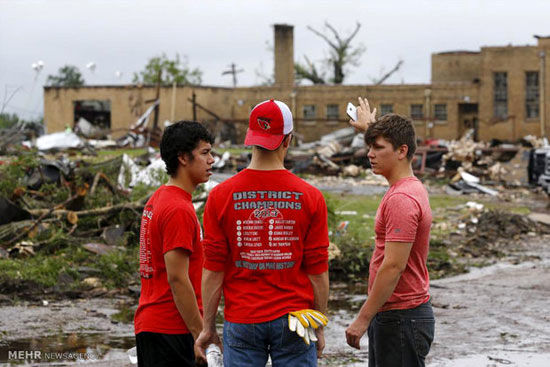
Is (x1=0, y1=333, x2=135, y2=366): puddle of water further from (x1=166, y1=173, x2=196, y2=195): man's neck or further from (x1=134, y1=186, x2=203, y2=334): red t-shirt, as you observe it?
(x1=166, y1=173, x2=196, y2=195): man's neck

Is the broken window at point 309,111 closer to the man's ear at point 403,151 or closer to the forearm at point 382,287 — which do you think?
the man's ear at point 403,151

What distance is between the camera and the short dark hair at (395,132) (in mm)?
4004

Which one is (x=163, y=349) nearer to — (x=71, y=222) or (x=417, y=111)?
(x=71, y=222)

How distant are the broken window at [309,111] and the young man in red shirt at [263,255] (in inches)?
1759

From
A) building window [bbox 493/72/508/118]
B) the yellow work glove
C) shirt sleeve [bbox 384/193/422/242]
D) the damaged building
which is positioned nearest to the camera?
the yellow work glove

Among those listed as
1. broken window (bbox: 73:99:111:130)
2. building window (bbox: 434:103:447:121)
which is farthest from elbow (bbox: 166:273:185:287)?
broken window (bbox: 73:99:111:130)

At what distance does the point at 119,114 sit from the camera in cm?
4797

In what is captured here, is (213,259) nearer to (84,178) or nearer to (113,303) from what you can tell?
(113,303)

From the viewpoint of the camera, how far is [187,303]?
150 inches

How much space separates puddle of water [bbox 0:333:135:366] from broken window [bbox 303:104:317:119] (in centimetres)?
A: 4116

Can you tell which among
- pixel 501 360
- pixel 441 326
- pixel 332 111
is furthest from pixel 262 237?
pixel 332 111

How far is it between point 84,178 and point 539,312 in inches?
303

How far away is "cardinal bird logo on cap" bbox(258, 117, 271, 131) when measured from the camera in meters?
3.73

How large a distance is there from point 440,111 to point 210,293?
43.7 metres
